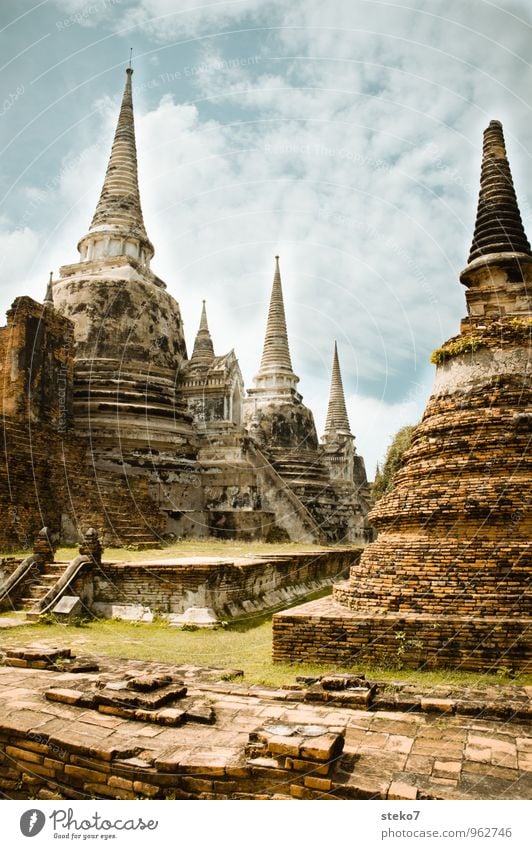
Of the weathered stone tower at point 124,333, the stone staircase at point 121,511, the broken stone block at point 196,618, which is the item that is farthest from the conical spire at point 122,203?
the broken stone block at point 196,618

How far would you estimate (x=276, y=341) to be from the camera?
3478 centimetres

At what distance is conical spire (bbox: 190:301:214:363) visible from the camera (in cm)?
2762

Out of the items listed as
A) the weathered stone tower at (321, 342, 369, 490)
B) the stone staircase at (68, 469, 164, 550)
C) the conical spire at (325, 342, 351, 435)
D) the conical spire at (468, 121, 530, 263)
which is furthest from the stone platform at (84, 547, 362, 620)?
the conical spire at (325, 342, 351, 435)

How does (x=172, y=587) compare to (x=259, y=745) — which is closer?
(x=259, y=745)

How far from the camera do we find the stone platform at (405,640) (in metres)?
7.49

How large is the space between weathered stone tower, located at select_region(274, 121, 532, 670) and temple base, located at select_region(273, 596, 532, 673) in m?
0.01

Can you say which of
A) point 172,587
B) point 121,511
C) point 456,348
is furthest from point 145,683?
point 121,511

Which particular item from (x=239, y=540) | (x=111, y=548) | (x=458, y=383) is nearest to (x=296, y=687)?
(x=458, y=383)

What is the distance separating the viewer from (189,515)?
→ 66.1ft

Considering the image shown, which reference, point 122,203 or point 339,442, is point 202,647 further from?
point 339,442

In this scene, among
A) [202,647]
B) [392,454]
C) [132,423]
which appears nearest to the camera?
[202,647]

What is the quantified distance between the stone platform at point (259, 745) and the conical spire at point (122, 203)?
23127mm

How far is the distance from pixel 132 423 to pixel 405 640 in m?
15.1

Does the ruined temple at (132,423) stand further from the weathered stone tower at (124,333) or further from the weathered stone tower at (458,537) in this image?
the weathered stone tower at (458,537)
